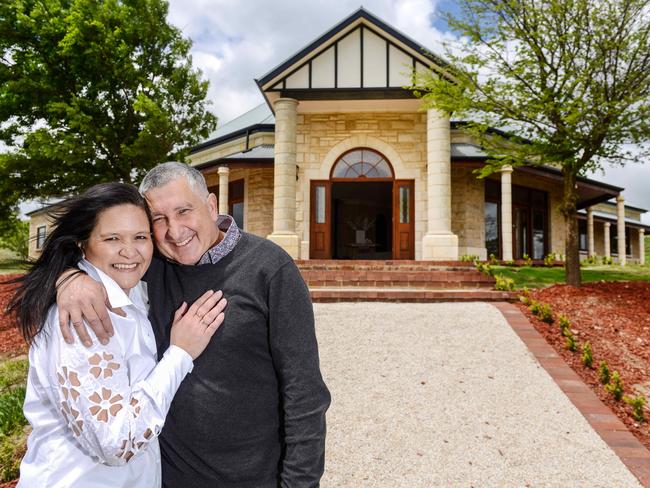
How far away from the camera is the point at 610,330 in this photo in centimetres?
680

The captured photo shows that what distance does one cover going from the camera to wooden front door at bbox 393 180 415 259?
1381 cm

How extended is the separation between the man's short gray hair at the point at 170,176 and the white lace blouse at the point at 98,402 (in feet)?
1.31

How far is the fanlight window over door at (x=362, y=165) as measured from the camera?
14234 mm

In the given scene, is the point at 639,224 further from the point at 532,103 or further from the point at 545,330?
the point at 545,330

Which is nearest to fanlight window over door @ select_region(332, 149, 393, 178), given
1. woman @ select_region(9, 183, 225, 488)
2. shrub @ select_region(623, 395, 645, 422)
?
shrub @ select_region(623, 395, 645, 422)

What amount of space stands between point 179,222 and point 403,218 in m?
12.6

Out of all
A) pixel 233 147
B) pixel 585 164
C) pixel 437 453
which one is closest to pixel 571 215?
pixel 585 164

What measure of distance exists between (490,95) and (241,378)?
372 inches

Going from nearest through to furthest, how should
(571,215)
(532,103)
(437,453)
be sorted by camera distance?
1. (437,453)
2. (532,103)
3. (571,215)

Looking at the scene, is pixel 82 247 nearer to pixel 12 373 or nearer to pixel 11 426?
pixel 11 426

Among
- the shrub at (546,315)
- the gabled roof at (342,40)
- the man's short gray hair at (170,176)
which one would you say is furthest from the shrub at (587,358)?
the gabled roof at (342,40)

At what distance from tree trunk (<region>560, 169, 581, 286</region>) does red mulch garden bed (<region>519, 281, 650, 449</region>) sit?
0.34 metres

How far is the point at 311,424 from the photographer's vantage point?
161 cm

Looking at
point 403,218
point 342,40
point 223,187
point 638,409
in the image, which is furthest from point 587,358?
point 223,187
